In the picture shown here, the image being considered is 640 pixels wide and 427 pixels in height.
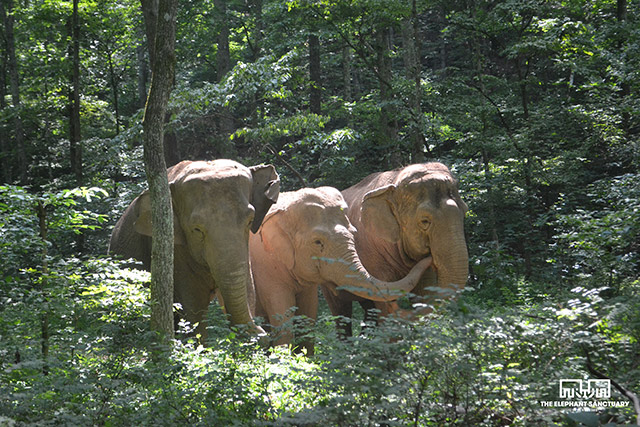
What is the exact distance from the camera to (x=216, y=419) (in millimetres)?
4918

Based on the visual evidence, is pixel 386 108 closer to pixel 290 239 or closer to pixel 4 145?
pixel 290 239

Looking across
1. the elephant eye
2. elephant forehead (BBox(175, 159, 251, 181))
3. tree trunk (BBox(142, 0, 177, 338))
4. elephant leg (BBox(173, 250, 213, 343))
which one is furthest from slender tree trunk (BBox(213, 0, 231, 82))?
tree trunk (BBox(142, 0, 177, 338))

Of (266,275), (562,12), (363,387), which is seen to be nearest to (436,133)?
(562,12)

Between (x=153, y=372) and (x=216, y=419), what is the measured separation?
152 cm

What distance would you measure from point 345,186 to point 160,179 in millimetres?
10635

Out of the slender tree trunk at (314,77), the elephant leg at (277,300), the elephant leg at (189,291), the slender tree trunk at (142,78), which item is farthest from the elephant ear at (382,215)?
the slender tree trunk at (142,78)

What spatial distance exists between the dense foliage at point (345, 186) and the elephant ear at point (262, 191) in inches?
73.5

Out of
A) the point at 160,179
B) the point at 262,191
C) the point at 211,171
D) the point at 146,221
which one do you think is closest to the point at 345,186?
the point at 262,191

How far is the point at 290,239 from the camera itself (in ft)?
32.7

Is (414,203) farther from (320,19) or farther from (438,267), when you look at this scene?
(320,19)

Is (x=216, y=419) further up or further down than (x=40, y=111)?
further down

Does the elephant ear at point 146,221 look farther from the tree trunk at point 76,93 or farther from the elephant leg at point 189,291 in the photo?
the tree trunk at point 76,93

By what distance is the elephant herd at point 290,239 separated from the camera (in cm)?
802

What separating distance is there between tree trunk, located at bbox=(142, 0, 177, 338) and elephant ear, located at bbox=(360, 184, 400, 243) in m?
4.03
